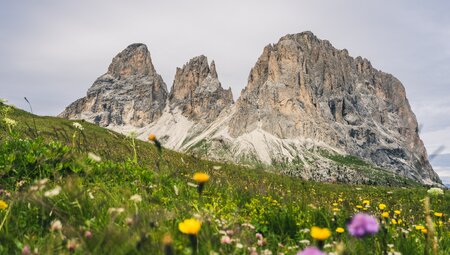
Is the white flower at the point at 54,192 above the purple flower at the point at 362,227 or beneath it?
above

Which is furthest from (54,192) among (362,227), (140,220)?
(362,227)

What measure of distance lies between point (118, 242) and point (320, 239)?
146 centimetres

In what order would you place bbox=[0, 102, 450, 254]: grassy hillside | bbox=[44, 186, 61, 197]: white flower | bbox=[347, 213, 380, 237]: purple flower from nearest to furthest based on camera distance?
bbox=[347, 213, 380, 237]: purple flower
bbox=[0, 102, 450, 254]: grassy hillside
bbox=[44, 186, 61, 197]: white flower

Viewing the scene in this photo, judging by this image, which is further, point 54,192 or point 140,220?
point 54,192

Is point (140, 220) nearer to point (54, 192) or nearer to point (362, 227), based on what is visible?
point (54, 192)

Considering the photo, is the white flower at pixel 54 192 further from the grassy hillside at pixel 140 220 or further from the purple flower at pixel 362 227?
the purple flower at pixel 362 227

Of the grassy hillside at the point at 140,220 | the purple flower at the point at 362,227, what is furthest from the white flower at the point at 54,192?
the purple flower at the point at 362,227

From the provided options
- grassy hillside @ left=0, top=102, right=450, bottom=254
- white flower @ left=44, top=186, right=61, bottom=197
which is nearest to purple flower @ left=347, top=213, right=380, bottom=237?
grassy hillside @ left=0, top=102, right=450, bottom=254

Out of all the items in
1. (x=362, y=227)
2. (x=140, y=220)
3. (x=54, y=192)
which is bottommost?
(x=140, y=220)

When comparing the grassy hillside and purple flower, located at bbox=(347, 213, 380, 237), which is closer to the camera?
purple flower, located at bbox=(347, 213, 380, 237)

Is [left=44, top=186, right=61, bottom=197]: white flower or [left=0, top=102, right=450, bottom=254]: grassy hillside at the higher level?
[left=44, top=186, right=61, bottom=197]: white flower

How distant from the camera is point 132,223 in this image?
10.8 feet

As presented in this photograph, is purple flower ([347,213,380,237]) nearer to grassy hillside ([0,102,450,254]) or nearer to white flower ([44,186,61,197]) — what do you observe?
grassy hillside ([0,102,450,254])

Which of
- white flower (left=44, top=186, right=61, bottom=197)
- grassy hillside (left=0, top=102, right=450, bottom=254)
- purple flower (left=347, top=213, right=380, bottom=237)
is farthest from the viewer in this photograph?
white flower (left=44, top=186, right=61, bottom=197)
